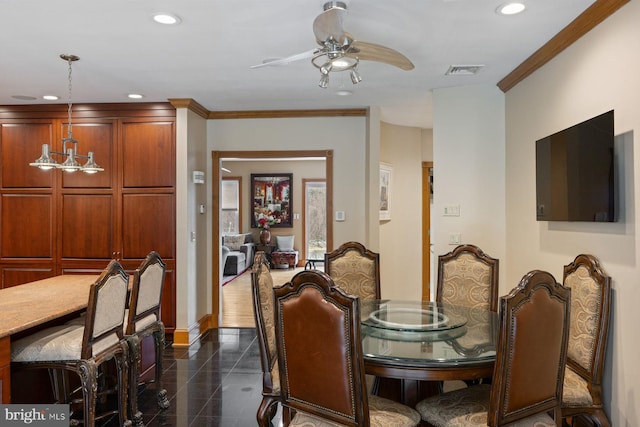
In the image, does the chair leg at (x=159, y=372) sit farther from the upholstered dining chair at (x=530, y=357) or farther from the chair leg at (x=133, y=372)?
the upholstered dining chair at (x=530, y=357)

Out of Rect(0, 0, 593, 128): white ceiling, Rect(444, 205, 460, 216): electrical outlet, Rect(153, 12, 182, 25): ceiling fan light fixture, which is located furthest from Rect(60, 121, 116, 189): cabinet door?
Rect(444, 205, 460, 216): electrical outlet

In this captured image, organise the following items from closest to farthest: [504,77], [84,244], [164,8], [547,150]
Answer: [164,8], [547,150], [504,77], [84,244]

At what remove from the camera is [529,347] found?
5.75 ft

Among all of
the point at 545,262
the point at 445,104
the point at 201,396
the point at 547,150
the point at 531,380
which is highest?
the point at 445,104

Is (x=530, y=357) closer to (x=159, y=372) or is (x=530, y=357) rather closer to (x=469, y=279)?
(x=469, y=279)

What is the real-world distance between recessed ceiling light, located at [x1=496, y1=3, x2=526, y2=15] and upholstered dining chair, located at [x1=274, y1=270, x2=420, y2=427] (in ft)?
6.30

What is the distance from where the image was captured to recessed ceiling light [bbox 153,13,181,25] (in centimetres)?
261

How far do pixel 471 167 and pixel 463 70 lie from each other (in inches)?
35.7

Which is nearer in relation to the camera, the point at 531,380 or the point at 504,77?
the point at 531,380

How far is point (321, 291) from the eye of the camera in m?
1.76

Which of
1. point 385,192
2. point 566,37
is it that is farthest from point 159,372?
point 385,192

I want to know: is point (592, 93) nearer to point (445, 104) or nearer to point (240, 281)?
point (445, 104)

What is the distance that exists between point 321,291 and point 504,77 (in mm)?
2989

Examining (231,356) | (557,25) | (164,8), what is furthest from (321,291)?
(231,356)
